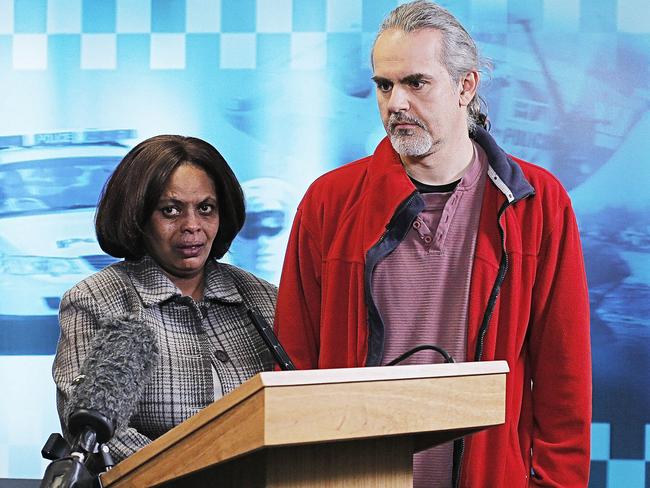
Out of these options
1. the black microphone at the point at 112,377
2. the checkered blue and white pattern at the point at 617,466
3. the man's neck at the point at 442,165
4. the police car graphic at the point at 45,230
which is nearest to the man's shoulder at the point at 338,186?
the man's neck at the point at 442,165

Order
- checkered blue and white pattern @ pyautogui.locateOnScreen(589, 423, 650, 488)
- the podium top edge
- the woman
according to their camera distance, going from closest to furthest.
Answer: the podium top edge
the woman
checkered blue and white pattern @ pyautogui.locateOnScreen(589, 423, 650, 488)

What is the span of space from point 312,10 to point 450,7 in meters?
0.40

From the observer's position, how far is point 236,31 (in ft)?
10.4

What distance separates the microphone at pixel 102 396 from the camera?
1.31 m

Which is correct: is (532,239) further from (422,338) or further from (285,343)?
(285,343)

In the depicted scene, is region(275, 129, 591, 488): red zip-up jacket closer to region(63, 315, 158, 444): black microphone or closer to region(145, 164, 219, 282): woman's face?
region(145, 164, 219, 282): woman's face

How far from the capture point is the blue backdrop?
3.08 metres

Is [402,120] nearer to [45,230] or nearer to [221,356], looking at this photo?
[221,356]

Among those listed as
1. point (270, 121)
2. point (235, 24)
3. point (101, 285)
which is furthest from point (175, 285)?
point (235, 24)

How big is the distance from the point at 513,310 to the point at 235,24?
1.58m

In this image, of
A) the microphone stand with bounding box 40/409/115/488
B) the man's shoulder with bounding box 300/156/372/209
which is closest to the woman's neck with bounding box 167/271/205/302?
the man's shoulder with bounding box 300/156/372/209

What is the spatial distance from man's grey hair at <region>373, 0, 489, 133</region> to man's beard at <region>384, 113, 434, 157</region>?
0.13 metres

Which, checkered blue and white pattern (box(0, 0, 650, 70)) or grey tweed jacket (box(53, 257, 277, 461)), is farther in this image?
checkered blue and white pattern (box(0, 0, 650, 70))

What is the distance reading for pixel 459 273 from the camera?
1.95 meters
